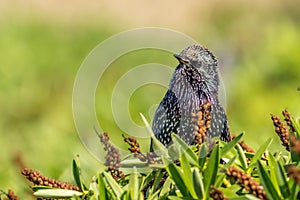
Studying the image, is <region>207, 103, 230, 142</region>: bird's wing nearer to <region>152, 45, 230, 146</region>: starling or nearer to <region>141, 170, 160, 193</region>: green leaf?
<region>152, 45, 230, 146</region>: starling

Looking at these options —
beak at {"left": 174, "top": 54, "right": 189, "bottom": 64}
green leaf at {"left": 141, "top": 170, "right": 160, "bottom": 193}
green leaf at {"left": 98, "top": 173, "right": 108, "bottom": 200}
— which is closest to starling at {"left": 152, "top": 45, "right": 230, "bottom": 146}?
beak at {"left": 174, "top": 54, "right": 189, "bottom": 64}

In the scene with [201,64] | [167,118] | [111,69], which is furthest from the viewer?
[111,69]

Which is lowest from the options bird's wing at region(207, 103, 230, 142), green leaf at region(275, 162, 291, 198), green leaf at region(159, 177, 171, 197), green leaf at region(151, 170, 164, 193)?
green leaf at region(275, 162, 291, 198)

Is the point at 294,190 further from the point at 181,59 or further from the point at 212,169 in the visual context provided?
the point at 181,59

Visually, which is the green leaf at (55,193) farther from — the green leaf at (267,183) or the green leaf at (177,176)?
the green leaf at (267,183)

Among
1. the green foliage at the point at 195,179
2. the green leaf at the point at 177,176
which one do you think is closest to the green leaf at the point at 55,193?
the green foliage at the point at 195,179

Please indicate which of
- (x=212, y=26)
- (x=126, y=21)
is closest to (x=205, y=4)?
(x=126, y=21)

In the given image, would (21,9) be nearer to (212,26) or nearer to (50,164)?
(212,26)

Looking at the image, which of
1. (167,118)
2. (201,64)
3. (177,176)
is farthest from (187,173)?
(201,64)
